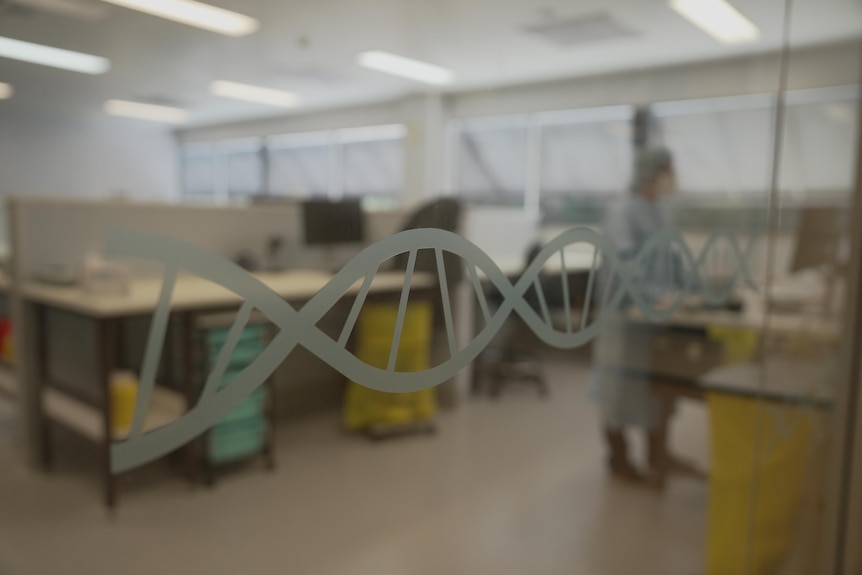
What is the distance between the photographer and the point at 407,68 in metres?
0.91

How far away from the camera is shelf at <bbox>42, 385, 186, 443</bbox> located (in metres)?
0.46

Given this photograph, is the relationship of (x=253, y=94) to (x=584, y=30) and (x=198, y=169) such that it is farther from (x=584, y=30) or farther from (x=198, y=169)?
(x=584, y=30)

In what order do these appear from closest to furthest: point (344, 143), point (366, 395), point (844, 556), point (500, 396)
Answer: point (366, 395) → point (344, 143) → point (500, 396) → point (844, 556)

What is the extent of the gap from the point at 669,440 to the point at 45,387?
4.73ft

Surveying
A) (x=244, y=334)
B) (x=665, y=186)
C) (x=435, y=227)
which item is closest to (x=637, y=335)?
(x=665, y=186)

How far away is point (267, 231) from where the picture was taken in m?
0.64

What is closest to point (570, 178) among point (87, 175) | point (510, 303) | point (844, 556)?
point (510, 303)

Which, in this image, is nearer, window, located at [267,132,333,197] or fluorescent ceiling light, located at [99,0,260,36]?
fluorescent ceiling light, located at [99,0,260,36]

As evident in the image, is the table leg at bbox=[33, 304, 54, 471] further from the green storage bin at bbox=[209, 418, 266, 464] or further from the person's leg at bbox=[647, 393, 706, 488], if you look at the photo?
the person's leg at bbox=[647, 393, 706, 488]

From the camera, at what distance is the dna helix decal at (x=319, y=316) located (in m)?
0.46

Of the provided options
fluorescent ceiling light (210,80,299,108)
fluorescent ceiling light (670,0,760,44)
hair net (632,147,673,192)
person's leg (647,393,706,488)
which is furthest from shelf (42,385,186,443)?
person's leg (647,393,706,488)

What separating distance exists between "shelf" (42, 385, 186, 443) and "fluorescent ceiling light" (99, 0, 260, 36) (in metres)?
0.36

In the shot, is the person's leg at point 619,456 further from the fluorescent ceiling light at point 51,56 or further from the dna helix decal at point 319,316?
the fluorescent ceiling light at point 51,56

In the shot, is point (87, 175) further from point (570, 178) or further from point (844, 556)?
point (844, 556)
